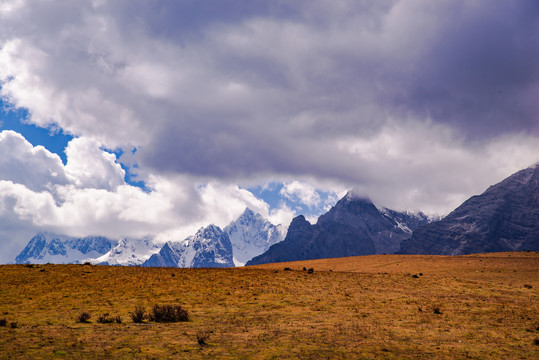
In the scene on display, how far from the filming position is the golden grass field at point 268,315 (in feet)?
54.2

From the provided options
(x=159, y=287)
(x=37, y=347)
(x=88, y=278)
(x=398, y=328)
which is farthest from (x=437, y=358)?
(x=88, y=278)

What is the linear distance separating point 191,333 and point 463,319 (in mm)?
15193

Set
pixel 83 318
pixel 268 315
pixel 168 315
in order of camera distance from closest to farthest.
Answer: pixel 83 318, pixel 168 315, pixel 268 315

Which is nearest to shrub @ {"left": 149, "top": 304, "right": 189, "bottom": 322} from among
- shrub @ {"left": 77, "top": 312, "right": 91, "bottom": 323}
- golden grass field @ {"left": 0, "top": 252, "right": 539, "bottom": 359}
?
golden grass field @ {"left": 0, "top": 252, "right": 539, "bottom": 359}

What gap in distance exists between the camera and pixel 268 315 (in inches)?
949

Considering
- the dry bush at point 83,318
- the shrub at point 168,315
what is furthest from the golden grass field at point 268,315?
the shrub at point 168,315

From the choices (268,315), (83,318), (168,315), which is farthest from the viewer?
(268,315)

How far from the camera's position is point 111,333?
19.0 meters

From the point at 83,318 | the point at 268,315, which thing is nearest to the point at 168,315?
the point at 83,318

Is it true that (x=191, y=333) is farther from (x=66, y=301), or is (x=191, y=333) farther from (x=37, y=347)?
(x=66, y=301)

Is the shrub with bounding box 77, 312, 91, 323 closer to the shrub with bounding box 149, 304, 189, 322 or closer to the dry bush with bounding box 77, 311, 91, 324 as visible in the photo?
the dry bush with bounding box 77, 311, 91, 324

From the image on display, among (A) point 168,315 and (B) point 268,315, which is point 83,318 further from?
(B) point 268,315

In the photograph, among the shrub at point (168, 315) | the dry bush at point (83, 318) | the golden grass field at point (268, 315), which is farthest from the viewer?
the shrub at point (168, 315)

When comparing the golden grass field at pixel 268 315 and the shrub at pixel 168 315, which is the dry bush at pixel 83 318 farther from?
the shrub at pixel 168 315
